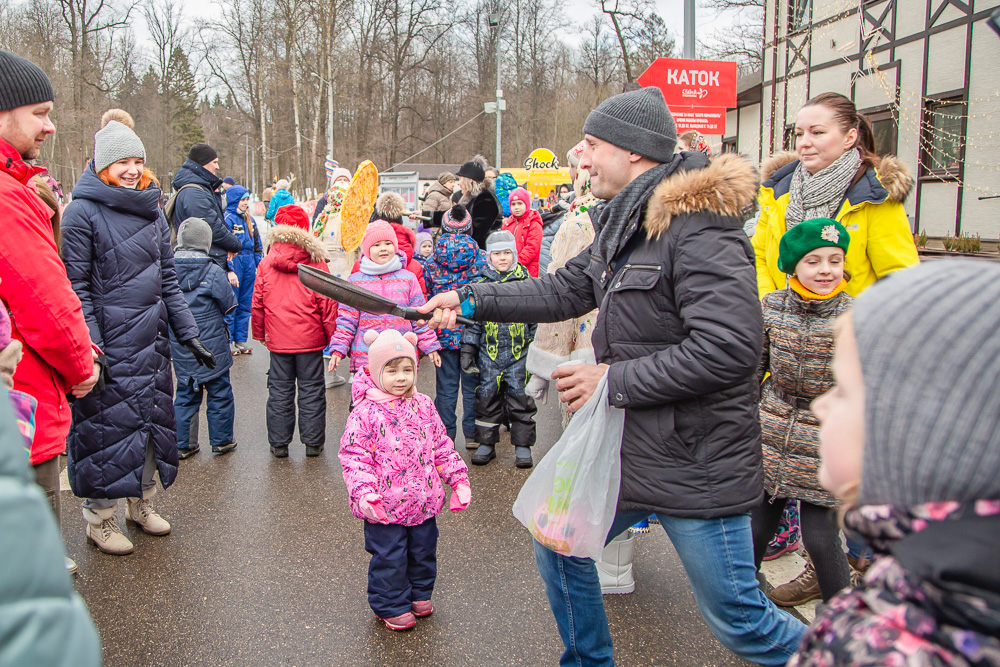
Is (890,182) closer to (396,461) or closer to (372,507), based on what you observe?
(396,461)

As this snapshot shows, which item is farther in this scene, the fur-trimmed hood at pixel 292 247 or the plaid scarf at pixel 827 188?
the fur-trimmed hood at pixel 292 247

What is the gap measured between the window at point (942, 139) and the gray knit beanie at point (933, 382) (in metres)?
13.0

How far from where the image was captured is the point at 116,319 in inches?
148

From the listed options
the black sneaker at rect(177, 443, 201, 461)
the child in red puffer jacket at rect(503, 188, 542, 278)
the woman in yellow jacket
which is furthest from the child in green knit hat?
the child in red puffer jacket at rect(503, 188, 542, 278)

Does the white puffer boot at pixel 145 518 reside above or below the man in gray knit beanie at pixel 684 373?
below

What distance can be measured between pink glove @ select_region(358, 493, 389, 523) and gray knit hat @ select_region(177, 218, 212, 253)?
3534mm

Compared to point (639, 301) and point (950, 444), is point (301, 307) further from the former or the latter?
point (950, 444)

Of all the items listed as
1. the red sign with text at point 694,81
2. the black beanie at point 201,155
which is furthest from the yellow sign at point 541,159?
the black beanie at point 201,155

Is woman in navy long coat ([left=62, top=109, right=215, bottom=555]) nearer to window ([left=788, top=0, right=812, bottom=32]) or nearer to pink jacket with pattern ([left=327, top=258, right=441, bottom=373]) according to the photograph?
pink jacket with pattern ([left=327, top=258, right=441, bottom=373])

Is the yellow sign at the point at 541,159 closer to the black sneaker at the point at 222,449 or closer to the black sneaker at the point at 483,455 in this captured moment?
the black sneaker at the point at 483,455

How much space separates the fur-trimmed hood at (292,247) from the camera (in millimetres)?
5473

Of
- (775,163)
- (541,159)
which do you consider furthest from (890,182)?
(541,159)

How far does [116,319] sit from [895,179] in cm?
382

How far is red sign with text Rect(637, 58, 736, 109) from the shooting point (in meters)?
7.52
